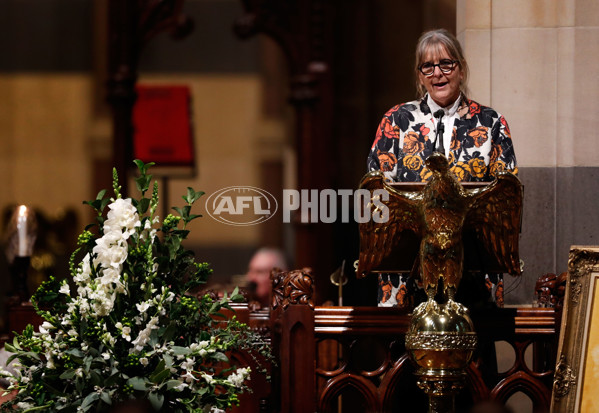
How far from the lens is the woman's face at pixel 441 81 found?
417cm

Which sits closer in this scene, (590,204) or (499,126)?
(499,126)

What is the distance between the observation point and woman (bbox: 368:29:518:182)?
418 centimetres

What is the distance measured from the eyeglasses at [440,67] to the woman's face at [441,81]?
1 cm

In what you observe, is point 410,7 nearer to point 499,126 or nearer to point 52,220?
point 52,220

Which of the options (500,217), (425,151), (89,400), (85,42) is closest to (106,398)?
(89,400)

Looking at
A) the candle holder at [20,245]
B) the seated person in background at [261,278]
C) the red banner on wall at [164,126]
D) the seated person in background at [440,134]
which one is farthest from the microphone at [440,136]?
the red banner on wall at [164,126]

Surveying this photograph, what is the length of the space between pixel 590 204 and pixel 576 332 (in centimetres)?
195

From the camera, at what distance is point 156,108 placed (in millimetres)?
8766

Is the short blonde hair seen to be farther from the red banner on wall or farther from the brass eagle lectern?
the red banner on wall

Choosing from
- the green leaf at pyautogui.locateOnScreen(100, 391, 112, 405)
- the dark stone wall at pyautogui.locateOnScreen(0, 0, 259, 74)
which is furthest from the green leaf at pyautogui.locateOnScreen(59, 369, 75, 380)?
the dark stone wall at pyautogui.locateOnScreen(0, 0, 259, 74)

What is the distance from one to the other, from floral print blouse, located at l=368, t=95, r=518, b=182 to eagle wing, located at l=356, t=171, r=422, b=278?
0.55 m

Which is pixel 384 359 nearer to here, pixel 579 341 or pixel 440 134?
pixel 579 341

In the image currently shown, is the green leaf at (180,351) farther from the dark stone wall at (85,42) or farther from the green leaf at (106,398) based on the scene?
the dark stone wall at (85,42)

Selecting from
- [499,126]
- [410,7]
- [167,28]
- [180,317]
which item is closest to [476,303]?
[499,126]
